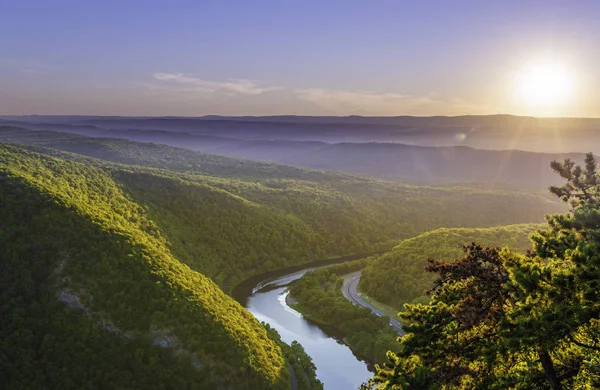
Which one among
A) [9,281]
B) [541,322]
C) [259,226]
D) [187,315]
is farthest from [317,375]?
[259,226]

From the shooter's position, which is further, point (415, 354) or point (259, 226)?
point (259, 226)

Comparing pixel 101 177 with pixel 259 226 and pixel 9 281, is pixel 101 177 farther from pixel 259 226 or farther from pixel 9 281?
pixel 9 281

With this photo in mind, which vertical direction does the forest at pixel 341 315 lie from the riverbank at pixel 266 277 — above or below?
above

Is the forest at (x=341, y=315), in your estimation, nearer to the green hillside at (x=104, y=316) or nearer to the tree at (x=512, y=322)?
the green hillside at (x=104, y=316)

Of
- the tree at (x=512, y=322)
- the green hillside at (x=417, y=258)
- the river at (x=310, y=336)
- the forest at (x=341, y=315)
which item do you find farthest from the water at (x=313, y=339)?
the tree at (x=512, y=322)

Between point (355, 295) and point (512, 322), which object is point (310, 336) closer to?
point (355, 295)

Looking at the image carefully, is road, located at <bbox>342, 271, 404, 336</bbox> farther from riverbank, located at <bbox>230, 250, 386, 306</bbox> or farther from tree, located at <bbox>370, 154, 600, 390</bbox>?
tree, located at <bbox>370, 154, 600, 390</bbox>
